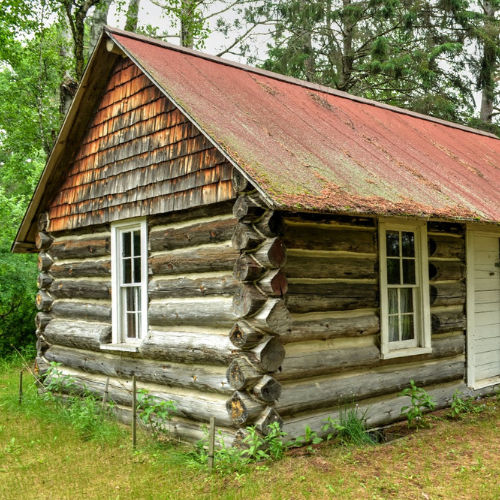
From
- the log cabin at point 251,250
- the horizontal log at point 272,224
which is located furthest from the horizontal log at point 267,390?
the horizontal log at point 272,224

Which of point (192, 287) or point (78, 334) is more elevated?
point (192, 287)

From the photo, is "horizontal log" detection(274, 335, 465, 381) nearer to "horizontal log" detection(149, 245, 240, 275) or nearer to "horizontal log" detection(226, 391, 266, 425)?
"horizontal log" detection(226, 391, 266, 425)

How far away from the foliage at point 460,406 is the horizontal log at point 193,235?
13.8 feet

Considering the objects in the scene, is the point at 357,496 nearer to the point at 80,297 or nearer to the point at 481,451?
the point at 481,451

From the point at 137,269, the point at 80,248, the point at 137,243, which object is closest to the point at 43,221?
the point at 80,248

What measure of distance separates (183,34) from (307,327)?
17.5m

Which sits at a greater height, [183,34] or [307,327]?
[183,34]

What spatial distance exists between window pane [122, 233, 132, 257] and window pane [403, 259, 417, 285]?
4054 mm

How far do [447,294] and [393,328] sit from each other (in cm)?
125

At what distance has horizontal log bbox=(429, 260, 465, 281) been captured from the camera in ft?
30.7

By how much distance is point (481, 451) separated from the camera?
7.40 meters

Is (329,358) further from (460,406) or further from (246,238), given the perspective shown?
(460,406)

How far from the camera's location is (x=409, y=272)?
9.16 metres

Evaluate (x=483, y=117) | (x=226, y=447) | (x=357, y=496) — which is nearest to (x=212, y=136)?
(x=226, y=447)
